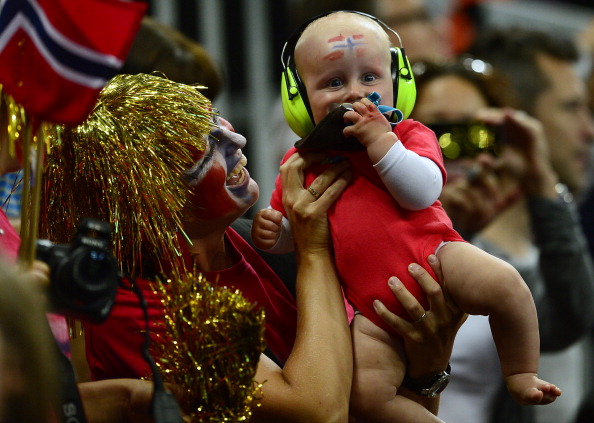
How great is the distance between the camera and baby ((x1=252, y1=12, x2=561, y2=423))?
1552 millimetres

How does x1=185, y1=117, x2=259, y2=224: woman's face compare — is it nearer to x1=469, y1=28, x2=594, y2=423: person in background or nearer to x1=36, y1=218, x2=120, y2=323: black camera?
x1=36, y1=218, x2=120, y2=323: black camera

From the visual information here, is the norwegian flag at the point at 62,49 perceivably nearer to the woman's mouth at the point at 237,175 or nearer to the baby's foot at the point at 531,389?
the woman's mouth at the point at 237,175

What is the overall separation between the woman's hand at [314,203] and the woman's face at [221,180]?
0.23 feet

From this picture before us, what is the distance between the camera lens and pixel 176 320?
1.48 meters

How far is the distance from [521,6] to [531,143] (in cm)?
363

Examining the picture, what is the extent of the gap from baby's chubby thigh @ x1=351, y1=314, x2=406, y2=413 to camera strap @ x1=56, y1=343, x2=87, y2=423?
0.48 m

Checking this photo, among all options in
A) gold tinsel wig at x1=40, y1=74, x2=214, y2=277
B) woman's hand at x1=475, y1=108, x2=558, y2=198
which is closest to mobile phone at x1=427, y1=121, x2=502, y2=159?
woman's hand at x1=475, y1=108, x2=558, y2=198

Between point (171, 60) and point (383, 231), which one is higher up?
point (171, 60)

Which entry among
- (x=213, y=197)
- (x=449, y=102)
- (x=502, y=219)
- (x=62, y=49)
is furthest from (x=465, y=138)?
(x=62, y=49)

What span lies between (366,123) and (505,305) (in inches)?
13.5

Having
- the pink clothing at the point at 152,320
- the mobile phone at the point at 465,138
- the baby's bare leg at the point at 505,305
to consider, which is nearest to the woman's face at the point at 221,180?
the pink clothing at the point at 152,320

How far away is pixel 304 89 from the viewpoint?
65.1 inches

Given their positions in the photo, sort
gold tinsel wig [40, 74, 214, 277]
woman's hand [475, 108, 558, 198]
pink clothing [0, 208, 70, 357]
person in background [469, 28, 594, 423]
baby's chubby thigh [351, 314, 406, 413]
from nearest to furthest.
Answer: pink clothing [0, 208, 70, 357] < gold tinsel wig [40, 74, 214, 277] < baby's chubby thigh [351, 314, 406, 413] < woman's hand [475, 108, 558, 198] < person in background [469, 28, 594, 423]

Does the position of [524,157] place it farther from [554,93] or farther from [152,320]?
[152,320]
